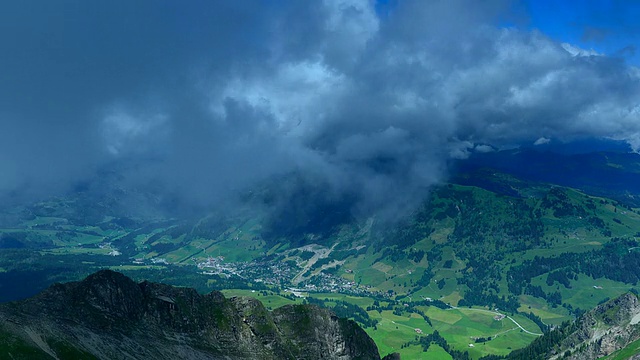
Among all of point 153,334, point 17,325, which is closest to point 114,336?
point 153,334

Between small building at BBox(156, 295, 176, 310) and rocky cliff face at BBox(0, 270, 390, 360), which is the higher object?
small building at BBox(156, 295, 176, 310)

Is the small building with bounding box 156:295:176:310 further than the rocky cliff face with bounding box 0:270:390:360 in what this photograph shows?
Yes

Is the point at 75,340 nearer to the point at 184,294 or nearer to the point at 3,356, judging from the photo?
the point at 3,356

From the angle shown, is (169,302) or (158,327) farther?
(169,302)

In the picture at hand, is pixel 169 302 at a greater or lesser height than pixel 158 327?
greater

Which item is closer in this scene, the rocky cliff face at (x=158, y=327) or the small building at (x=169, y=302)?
the rocky cliff face at (x=158, y=327)

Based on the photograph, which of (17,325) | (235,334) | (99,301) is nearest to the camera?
(17,325)

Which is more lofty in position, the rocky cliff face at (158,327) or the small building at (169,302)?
the small building at (169,302)

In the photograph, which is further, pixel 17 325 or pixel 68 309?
pixel 68 309
